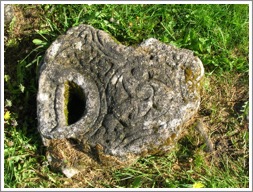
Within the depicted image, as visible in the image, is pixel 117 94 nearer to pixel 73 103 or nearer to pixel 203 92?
pixel 73 103

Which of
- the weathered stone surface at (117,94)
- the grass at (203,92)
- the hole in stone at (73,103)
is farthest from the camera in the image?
the grass at (203,92)

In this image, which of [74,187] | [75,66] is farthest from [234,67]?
[74,187]

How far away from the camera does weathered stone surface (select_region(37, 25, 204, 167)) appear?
3652mm

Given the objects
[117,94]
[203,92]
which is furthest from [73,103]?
[203,92]

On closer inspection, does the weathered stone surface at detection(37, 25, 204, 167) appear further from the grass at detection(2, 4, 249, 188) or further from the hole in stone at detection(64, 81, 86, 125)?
the grass at detection(2, 4, 249, 188)

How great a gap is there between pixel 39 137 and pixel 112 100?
3.11 feet

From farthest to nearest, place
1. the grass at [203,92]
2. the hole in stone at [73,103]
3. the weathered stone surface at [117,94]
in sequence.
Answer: the grass at [203,92] → the hole in stone at [73,103] → the weathered stone surface at [117,94]

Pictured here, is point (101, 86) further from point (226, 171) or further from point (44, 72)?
point (226, 171)

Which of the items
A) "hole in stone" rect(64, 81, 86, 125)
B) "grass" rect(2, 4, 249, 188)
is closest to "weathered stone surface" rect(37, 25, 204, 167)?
"hole in stone" rect(64, 81, 86, 125)

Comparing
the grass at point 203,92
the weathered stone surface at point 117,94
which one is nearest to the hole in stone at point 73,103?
the weathered stone surface at point 117,94

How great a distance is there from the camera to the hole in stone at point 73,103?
3.83 metres

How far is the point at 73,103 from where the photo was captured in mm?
3936

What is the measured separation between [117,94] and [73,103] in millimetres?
480

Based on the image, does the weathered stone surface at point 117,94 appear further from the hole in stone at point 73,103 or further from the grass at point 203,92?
the grass at point 203,92
